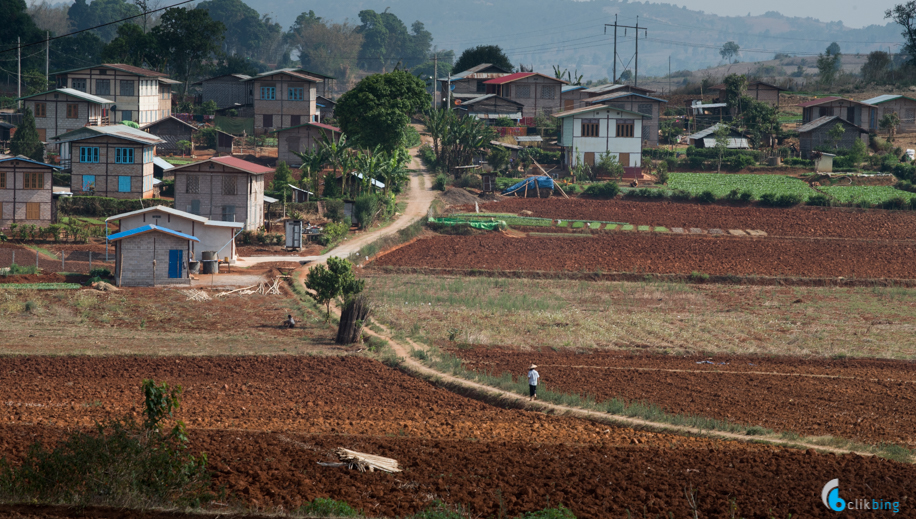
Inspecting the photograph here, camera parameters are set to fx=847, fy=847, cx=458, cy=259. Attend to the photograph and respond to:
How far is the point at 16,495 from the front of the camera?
12.5m

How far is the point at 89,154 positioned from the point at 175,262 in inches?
748

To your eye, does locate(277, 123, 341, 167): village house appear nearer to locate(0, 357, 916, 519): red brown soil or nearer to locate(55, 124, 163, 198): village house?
locate(55, 124, 163, 198): village house

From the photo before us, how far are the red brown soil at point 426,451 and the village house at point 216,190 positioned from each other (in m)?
22.5

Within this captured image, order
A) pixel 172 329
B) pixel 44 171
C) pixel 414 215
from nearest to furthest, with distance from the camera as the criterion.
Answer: pixel 172 329 → pixel 44 171 → pixel 414 215

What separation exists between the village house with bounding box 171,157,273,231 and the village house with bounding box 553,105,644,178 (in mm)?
30312

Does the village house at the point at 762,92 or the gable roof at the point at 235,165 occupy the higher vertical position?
the village house at the point at 762,92

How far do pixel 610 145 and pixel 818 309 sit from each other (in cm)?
3548

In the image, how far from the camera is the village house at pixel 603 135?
6762 centimetres

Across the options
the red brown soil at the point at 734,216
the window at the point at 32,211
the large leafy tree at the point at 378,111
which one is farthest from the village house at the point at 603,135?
the window at the point at 32,211

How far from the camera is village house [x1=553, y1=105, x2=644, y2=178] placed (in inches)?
2662

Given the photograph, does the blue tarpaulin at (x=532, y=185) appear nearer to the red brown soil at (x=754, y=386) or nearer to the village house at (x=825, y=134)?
the village house at (x=825, y=134)

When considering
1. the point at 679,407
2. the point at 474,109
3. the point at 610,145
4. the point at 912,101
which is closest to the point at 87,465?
the point at 679,407

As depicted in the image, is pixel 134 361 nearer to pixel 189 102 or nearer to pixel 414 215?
pixel 414 215

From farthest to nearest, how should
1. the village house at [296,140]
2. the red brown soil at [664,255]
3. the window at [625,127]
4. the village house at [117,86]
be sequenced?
the village house at [117,86], the window at [625,127], the village house at [296,140], the red brown soil at [664,255]
